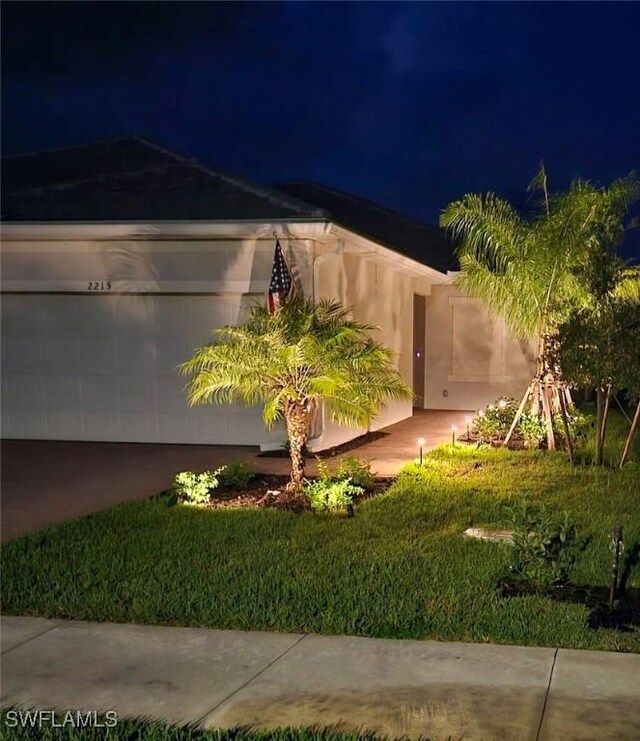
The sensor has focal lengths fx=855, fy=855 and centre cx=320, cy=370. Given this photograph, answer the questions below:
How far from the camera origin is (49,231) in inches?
476

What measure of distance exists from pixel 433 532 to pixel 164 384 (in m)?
6.20

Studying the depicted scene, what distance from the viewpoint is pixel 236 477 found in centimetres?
944

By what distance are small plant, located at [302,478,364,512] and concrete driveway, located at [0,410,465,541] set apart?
6.02 feet

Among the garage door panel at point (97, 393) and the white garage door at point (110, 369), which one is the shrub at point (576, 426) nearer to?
the white garage door at point (110, 369)

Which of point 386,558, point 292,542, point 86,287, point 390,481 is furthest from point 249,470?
point 86,287

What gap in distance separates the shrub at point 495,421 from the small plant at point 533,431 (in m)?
0.54

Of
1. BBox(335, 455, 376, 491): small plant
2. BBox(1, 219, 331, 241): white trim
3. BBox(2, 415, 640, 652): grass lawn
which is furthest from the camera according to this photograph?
BBox(1, 219, 331, 241): white trim

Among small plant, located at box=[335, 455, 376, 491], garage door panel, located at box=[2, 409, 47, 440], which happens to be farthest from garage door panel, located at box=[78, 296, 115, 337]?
small plant, located at box=[335, 455, 376, 491]

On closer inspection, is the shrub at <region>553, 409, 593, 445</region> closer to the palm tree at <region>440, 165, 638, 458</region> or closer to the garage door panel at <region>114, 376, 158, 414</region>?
the palm tree at <region>440, 165, 638, 458</region>

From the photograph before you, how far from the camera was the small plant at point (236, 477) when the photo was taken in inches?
370

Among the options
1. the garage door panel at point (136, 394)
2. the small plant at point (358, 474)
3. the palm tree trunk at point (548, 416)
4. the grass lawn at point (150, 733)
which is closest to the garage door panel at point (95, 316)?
the garage door panel at point (136, 394)

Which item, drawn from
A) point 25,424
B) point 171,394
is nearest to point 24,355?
point 25,424

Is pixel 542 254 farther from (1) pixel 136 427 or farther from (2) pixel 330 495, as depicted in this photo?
(1) pixel 136 427

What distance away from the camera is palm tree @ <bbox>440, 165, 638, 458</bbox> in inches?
448
